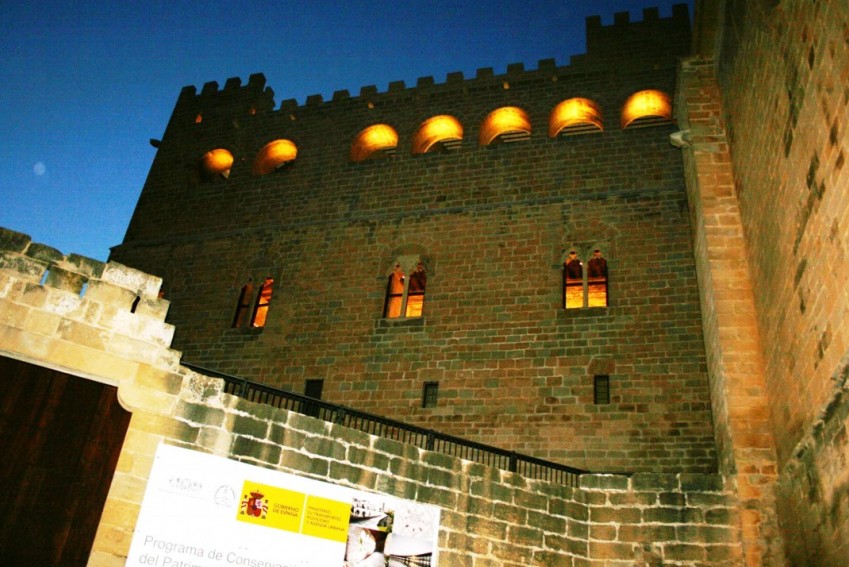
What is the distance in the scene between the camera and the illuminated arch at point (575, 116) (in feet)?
51.1

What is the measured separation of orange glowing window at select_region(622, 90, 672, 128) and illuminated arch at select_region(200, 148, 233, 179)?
9604 millimetres

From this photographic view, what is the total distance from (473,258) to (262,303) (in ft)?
15.2

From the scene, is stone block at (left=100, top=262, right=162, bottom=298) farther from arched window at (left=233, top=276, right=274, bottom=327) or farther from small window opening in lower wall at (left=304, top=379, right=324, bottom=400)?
arched window at (left=233, top=276, right=274, bottom=327)

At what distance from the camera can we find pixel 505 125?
16.3m

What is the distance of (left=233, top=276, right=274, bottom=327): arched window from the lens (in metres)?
15.2

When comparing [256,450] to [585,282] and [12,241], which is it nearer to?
[12,241]

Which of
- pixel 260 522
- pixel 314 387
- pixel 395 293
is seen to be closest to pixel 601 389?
pixel 395 293

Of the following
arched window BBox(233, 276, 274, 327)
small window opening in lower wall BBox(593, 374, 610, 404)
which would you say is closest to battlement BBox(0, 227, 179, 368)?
small window opening in lower wall BBox(593, 374, 610, 404)

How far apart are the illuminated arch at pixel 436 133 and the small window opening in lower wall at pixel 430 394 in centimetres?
576

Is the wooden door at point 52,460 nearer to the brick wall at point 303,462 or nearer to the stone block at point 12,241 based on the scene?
Answer: the brick wall at point 303,462

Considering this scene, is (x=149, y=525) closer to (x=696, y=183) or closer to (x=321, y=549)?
(x=321, y=549)

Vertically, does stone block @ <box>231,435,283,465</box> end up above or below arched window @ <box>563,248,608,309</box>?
below

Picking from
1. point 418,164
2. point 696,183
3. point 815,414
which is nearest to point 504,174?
point 418,164

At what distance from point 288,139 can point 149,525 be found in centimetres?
1272
